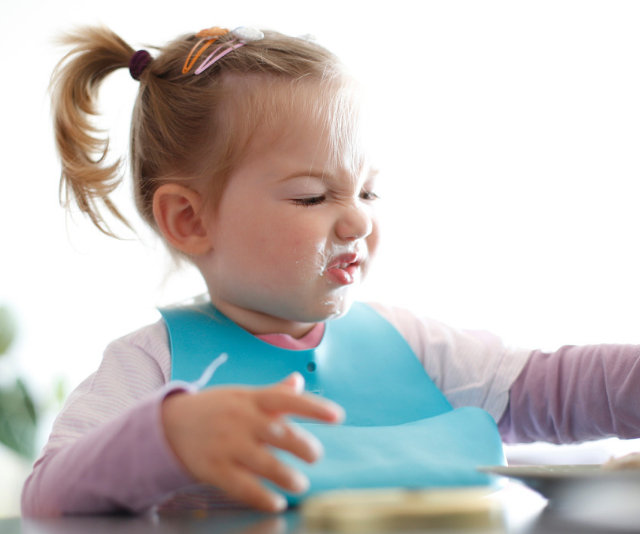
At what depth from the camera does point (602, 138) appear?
2.07m

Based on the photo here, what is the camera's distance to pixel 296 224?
896mm

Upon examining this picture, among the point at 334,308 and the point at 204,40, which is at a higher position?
the point at 204,40

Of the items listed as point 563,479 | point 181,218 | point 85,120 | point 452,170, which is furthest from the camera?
point 452,170

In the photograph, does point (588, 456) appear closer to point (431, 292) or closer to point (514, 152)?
point (431, 292)

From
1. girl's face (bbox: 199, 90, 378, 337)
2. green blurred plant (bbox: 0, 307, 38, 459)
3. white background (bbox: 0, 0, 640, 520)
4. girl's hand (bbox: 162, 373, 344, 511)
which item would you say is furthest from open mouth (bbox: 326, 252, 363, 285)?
green blurred plant (bbox: 0, 307, 38, 459)

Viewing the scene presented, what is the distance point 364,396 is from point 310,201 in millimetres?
281

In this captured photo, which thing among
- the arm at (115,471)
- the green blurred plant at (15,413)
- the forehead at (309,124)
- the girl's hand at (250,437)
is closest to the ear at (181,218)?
the forehead at (309,124)

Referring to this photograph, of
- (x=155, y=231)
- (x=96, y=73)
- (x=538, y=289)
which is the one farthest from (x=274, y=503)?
(x=538, y=289)

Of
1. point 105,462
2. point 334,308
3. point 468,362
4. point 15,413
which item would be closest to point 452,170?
point 468,362

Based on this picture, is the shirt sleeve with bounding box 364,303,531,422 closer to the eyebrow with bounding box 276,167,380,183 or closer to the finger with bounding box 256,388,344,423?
the eyebrow with bounding box 276,167,380,183

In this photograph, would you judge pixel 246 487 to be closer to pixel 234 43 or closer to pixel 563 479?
pixel 563 479

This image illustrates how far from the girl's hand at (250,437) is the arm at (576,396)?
57cm

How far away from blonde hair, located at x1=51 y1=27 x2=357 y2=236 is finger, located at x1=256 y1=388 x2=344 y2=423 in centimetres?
51

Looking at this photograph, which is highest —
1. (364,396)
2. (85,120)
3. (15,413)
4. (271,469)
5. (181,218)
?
(85,120)
